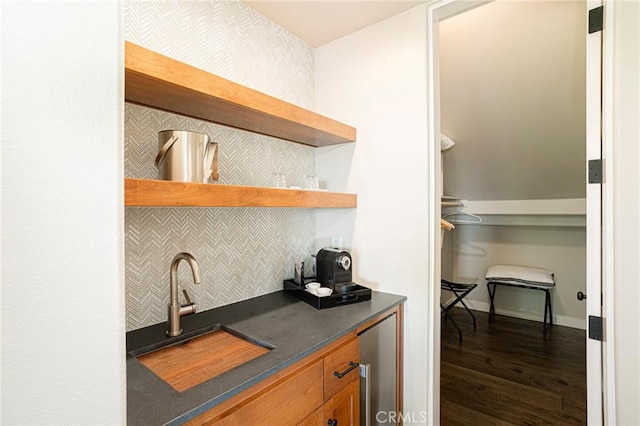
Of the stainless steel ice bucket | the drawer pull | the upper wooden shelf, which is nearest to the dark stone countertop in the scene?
the drawer pull

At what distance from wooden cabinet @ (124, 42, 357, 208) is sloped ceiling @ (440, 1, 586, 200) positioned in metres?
1.38

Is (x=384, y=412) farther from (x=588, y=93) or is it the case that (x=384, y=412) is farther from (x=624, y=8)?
(x=624, y=8)

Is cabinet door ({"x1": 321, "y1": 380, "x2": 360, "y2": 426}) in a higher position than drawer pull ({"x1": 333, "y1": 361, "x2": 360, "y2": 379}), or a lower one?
lower

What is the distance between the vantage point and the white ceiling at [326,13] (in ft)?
5.27

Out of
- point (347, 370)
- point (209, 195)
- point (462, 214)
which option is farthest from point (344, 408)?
point (462, 214)

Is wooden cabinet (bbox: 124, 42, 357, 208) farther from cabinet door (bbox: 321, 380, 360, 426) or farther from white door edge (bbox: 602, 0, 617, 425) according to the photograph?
white door edge (bbox: 602, 0, 617, 425)

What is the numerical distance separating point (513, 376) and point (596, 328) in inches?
58.8

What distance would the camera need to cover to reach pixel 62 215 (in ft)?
1.48

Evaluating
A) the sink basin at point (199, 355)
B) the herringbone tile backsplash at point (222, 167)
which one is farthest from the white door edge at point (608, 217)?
the herringbone tile backsplash at point (222, 167)

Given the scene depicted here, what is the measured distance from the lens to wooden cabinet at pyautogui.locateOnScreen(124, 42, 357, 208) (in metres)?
0.99

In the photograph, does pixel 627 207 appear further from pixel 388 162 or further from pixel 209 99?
pixel 209 99

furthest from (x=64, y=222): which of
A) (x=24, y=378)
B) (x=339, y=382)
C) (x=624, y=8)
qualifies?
(x=624, y=8)

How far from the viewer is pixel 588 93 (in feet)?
3.89

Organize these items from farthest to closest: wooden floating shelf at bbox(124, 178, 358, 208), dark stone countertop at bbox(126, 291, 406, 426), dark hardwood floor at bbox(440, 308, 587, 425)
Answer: dark hardwood floor at bbox(440, 308, 587, 425) → wooden floating shelf at bbox(124, 178, 358, 208) → dark stone countertop at bbox(126, 291, 406, 426)
